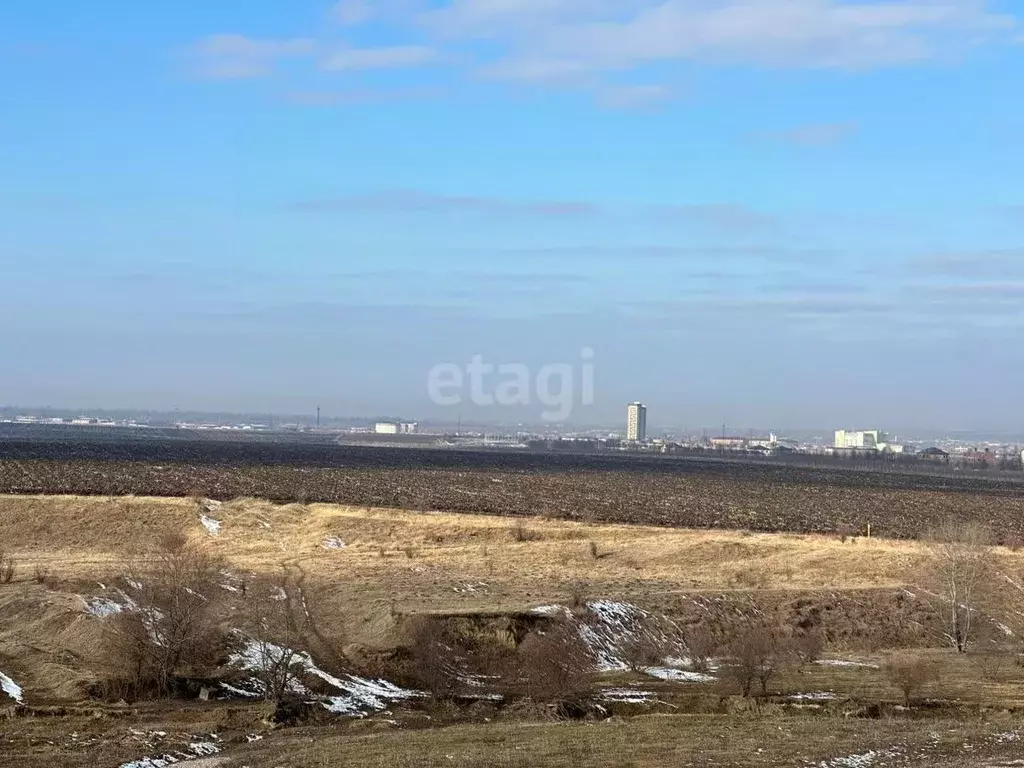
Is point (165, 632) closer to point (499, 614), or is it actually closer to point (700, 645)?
point (499, 614)

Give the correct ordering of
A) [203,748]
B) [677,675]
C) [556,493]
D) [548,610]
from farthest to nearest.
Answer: [556,493] < [548,610] < [677,675] < [203,748]

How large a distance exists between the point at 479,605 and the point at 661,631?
5328 mm

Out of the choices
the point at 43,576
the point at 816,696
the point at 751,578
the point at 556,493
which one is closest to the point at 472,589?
the point at 751,578

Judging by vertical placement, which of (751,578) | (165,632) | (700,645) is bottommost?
(700,645)

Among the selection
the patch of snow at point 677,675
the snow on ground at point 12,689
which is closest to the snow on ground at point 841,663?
the patch of snow at point 677,675

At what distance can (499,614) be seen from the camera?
110 ft

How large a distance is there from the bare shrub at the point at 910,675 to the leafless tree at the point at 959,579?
22.0ft

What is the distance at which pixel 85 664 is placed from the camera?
89.6 feet

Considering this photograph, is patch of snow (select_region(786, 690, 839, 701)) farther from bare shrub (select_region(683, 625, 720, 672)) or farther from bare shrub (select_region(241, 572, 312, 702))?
bare shrub (select_region(241, 572, 312, 702))

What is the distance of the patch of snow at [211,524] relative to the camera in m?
54.0

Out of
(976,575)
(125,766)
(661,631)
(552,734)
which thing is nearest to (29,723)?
(125,766)

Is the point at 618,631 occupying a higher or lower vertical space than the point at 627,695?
higher

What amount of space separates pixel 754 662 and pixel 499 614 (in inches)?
303

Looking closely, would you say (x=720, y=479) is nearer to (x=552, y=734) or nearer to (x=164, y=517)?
(x=164, y=517)
